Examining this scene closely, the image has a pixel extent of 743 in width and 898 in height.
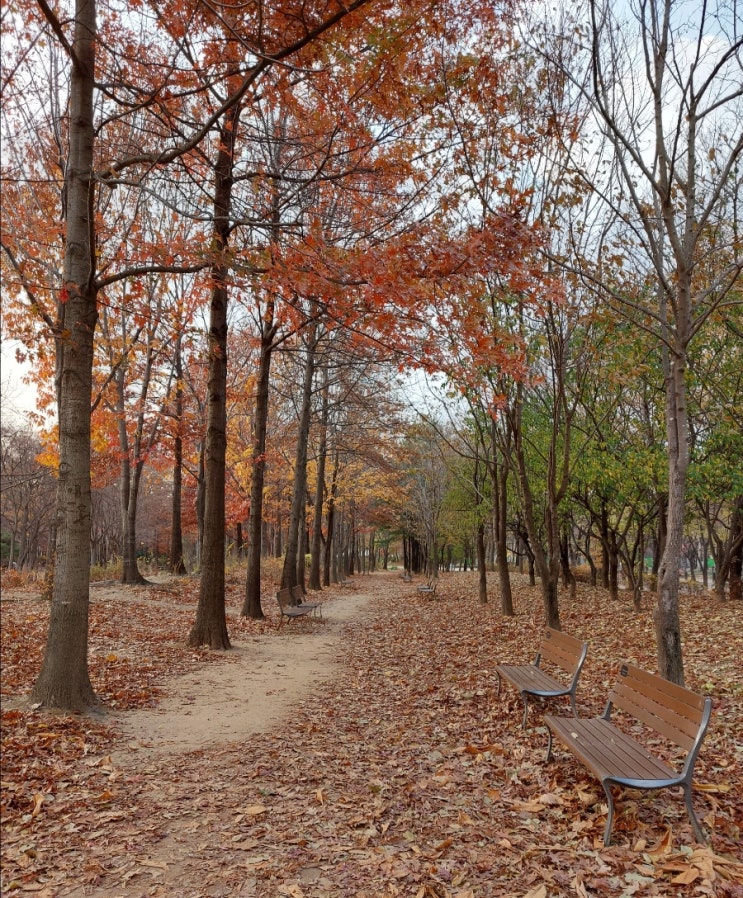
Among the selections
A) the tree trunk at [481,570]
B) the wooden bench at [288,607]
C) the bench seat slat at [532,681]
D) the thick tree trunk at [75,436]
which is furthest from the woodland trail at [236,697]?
the tree trunk at [481,570]

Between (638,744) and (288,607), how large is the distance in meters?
10.2

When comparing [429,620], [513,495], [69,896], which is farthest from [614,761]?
[513,495]

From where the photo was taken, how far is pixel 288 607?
13.5 metres

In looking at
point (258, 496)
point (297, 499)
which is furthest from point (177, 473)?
point (258, 496)

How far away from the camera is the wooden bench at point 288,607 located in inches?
496

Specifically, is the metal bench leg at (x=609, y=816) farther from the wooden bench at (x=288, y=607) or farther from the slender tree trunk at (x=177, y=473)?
the slender tree trunk at (x=177, y=473)

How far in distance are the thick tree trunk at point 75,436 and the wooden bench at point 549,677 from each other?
443 cm

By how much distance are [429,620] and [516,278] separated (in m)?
9.30

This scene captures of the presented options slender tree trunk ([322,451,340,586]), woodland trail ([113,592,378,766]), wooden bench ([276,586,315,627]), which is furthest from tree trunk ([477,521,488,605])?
slender tree trunk ([322,451,340,586])

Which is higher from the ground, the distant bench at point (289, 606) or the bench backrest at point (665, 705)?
the bench backrest at point (665, 705)

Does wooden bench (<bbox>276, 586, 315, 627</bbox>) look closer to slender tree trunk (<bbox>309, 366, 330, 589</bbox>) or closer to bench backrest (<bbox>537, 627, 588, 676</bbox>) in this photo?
bench backrest (<bbox>537, 627, 588, 676</bbox>)

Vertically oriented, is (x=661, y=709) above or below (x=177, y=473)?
below

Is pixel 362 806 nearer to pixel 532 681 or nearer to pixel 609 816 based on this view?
pixel 609 816

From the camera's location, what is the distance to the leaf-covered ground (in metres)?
3.26
